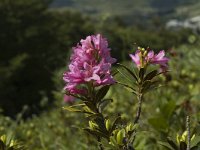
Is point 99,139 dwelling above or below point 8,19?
below

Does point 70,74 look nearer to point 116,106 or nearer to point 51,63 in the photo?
point 116,106

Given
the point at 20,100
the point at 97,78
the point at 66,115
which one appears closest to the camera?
the point at 97,78

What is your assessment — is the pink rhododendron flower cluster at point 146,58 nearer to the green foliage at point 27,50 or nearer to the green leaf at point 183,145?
the green leaf at point 183,145

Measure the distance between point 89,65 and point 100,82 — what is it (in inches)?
3.0

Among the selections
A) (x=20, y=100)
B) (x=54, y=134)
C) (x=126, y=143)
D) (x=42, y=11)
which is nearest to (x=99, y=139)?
(x=126, y=143)

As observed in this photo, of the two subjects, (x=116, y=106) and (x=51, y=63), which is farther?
(x=51, y=63)

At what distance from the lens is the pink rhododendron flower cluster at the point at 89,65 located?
5.21ft

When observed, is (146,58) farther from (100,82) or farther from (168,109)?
(168,109)

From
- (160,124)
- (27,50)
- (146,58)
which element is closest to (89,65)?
(146,58)

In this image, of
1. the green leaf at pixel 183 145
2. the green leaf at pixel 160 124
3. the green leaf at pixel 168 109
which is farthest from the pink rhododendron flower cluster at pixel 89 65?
the green leaf at pixel 168 109

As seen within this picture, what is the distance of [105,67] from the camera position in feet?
5.21

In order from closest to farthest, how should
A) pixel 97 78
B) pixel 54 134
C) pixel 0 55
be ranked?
1. pixel 97 78
2. pixel 54 134
3. pixel 0 55

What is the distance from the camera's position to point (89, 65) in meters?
1.61

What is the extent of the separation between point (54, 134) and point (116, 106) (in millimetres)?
684
